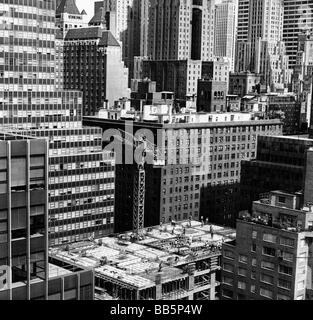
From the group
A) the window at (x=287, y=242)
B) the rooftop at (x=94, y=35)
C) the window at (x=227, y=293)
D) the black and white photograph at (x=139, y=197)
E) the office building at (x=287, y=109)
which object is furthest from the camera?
the office building at (x=287, y=109)

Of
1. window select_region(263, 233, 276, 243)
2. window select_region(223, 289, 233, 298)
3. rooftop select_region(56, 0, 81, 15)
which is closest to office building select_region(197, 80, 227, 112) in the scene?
rooftop select_region(56, 0, 81, 15)

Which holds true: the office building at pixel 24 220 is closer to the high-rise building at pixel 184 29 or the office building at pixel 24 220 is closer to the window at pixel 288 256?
the window at pixel 288 256

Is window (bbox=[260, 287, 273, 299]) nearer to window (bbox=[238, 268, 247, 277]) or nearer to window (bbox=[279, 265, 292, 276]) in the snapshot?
window (bbox=[238, 268, 247, 277])

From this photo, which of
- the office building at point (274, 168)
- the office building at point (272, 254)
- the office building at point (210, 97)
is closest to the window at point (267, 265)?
→ the office building at point (272, 254)

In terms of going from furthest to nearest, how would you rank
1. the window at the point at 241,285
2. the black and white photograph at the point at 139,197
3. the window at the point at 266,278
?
the window at the point at 241,285 < the window at the point at 266,278 < the black and white photograph at the point at 139,197

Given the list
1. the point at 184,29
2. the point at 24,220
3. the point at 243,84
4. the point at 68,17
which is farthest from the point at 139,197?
the point at 184,29
